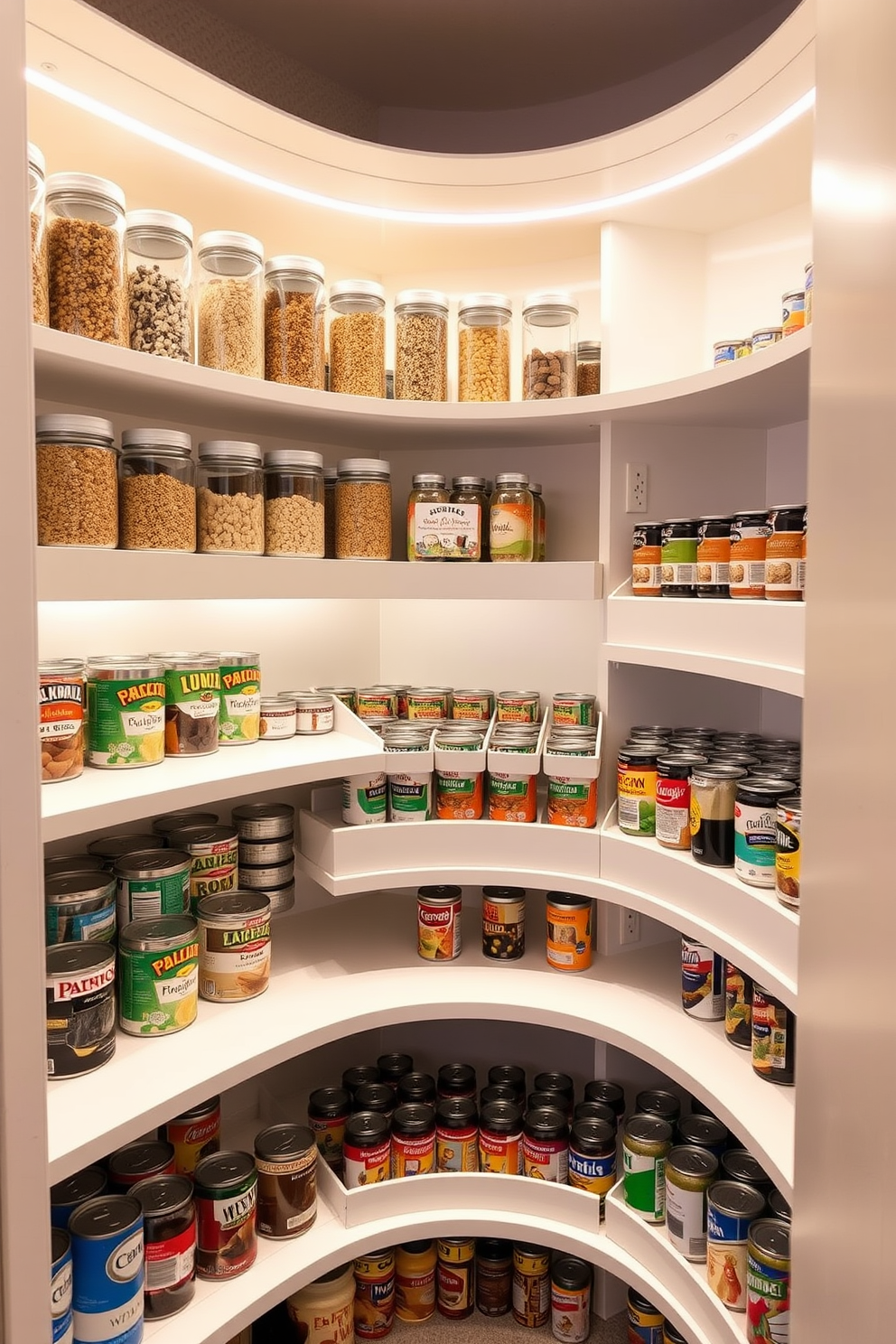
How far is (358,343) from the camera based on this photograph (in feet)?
5.68

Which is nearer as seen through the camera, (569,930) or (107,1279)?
(107,1279)

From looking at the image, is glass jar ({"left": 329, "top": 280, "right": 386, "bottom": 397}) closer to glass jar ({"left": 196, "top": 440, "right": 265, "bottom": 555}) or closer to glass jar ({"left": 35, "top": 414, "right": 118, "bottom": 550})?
glass jar ({"left": 196, "top": 440, "right": 265, "bottom": 555})

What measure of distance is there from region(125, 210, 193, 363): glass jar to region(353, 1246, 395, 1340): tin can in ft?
5.73

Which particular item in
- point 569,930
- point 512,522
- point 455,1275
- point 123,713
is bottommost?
point 455,1275

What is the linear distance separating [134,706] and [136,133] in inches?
37.4

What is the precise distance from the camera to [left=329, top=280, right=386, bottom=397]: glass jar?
5.66 ft

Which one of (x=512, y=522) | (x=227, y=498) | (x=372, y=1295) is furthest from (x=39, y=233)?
(x=372, y=1295)

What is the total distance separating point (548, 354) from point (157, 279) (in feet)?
2.52

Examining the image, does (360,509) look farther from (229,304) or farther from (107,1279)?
(107,1279)

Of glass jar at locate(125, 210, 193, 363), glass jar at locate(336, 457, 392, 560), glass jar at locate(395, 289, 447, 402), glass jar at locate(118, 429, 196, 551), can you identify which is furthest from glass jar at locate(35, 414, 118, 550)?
glass jar at locate(395, 289, 447, 402)

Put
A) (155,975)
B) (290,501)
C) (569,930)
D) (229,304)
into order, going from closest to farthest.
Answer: (155,975)
(229,304)
(290,501)
(569,930)

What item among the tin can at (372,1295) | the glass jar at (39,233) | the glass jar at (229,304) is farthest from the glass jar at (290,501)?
the tin can at (372,1295)

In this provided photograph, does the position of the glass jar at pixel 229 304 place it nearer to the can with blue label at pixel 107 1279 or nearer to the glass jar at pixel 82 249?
the glass jar at pixel 82 249

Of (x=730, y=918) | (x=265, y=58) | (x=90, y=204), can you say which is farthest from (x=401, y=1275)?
(x=265, y=58)
